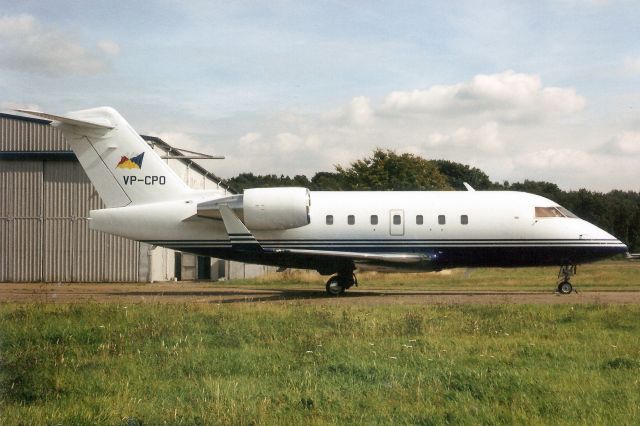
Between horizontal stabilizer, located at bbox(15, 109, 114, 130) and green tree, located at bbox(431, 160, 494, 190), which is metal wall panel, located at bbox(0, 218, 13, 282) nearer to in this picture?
horizontal stabilizer, located at bbox(15, 109, 114, 130)

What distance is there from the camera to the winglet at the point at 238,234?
21.4 meters

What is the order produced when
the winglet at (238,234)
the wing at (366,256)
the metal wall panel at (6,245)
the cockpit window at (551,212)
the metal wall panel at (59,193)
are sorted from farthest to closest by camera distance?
the metal wall panel at (6,245), the metal wall panel at (59,193), the cockpit window at (551,212), the wing at (366,256), the winglet at (238,234)

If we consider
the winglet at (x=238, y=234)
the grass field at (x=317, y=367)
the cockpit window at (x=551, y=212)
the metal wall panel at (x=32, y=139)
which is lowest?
the grass field at (x=317, y=367)

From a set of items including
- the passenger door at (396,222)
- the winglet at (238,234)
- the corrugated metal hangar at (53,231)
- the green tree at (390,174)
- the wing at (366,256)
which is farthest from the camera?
the green tree at (390,174)

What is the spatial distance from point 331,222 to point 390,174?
4308cm

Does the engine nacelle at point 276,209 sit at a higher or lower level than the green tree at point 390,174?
lower

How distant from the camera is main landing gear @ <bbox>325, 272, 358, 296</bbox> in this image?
23.1 m

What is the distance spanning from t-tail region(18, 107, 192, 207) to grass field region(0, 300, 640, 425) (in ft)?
29.3

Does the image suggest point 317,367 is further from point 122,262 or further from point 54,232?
point 54,232

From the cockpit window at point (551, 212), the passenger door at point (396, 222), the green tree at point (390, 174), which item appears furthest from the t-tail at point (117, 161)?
the green tree at point (390, 174)

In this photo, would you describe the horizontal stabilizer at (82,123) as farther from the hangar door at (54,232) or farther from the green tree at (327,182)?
the green tree at (327,182)

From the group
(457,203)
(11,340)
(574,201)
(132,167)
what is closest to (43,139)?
(132,167)

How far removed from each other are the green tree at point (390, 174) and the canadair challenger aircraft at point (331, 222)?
40.2 meters

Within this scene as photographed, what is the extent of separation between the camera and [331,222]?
2275cm
